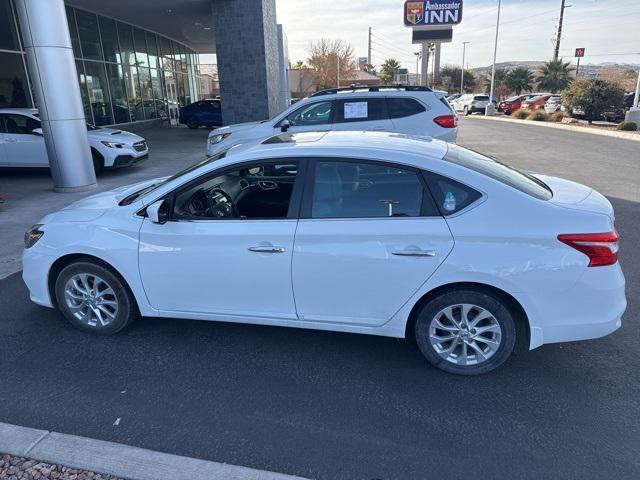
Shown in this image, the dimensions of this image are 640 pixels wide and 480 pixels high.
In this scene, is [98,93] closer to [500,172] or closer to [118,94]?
[118,94]

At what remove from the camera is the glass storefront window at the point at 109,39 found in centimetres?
2108

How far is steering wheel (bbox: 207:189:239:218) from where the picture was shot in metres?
3.66

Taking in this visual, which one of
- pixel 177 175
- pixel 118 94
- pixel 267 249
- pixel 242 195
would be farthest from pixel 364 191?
pixel 118 94

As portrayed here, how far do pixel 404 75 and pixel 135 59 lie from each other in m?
71.8

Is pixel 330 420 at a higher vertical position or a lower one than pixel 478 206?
lower

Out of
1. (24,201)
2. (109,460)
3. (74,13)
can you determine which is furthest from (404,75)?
(109,460)

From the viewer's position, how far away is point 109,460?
258 centimetres

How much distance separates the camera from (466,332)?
3236 millimetres

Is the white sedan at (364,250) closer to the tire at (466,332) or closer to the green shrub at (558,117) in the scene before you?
the tire at (466,332)

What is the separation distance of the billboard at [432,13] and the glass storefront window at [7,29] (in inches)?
1476

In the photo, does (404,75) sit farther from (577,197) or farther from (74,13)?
(577,197)

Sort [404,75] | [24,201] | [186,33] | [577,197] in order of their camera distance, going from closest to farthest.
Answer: [577,197], [24,201], [186,33], [404,75]

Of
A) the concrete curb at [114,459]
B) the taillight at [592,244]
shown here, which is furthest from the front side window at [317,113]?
the concrete curb at [114,459]

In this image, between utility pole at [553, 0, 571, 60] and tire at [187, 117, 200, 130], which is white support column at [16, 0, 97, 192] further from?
utility pole at [553, 0, 571, 60]
